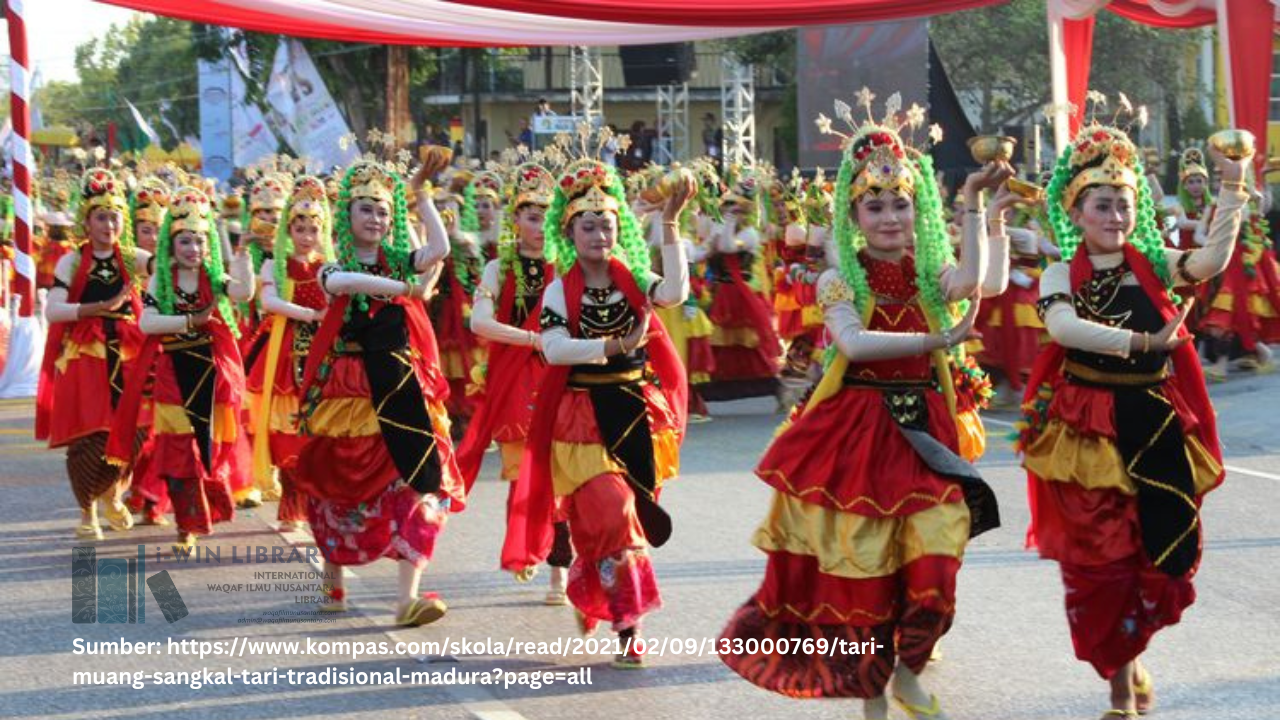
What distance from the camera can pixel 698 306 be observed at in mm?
16422

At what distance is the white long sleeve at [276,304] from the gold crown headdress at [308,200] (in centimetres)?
44

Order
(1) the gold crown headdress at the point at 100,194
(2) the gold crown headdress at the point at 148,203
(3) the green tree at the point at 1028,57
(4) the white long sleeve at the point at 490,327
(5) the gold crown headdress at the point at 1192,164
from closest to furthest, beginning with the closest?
(4) the white long sleeve at the point at 490,327
(1) the gold crown headdress at the point at 100,194
(2) the gold crown headdress at the point at 148,203
(5) the gold crown headdress at the point at 1192,164
(3) the green tree at the point at 1028,57

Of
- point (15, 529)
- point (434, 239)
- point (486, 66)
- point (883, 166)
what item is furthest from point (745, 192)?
point (486, 66)

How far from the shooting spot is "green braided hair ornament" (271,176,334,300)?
10586 mm

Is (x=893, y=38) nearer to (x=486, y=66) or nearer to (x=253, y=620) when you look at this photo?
(x=253, y=620)

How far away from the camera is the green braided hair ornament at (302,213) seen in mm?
10586

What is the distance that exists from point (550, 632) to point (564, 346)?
1.38 metres

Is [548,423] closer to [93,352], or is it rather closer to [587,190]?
[587,190]

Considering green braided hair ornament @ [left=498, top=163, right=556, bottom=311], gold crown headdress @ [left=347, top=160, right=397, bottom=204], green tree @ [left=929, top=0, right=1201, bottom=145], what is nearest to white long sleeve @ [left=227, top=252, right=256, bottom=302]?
green braided hair ornament @ [left=498, top=163, right=556, bottom=311]

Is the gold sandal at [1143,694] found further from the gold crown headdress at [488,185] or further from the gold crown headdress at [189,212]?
the gold crown headdress at [488,185]

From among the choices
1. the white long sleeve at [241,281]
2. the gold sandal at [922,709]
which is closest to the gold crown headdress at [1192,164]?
the white long sleeve at [241,281]

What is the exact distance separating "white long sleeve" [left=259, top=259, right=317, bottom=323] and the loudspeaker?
2080cm

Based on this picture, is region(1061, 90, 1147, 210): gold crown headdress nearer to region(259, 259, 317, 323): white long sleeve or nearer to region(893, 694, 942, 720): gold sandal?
region(893, 694, 942, 720): gold sandal

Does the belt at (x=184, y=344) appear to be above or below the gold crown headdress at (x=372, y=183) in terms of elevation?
below
